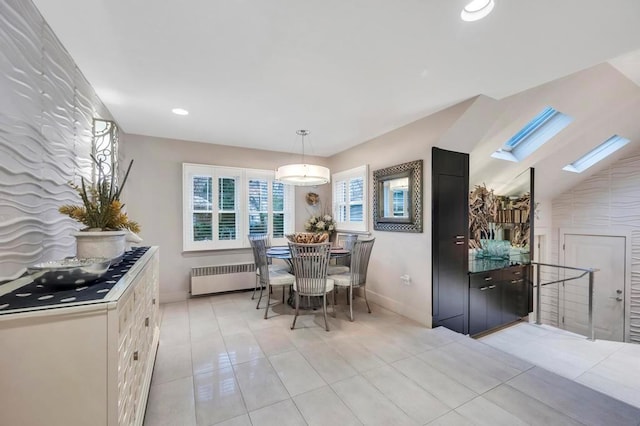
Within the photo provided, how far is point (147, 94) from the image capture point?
259cm

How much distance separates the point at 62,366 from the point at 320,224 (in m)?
3.99

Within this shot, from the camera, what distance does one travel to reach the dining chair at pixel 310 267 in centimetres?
297

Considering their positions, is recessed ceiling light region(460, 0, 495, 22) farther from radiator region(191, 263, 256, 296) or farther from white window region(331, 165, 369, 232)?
radiator region(191, 263, 256, 296)

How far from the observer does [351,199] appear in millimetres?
4684

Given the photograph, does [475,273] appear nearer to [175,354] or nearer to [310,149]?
[310,149]

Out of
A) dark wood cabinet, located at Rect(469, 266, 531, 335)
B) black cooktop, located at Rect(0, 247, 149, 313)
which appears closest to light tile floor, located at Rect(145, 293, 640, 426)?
dark wood cabinet, located at Rect(469, 266, 531, 335)

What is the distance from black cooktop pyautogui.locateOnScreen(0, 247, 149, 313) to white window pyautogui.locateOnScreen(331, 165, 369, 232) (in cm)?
350

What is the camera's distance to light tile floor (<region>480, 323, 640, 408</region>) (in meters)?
2.54

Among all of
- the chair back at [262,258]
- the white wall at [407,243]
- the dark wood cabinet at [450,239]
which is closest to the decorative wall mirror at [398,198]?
the white wall at [407,243]

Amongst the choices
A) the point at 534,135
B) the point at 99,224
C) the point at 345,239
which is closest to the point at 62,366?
the point at 99,224

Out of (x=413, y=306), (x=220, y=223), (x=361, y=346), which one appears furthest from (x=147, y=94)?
(x=413, y=306)

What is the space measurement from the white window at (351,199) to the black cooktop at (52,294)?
11.5 feet

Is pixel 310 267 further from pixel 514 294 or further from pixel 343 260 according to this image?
pixel 514 294

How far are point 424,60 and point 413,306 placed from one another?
9.00 ft
